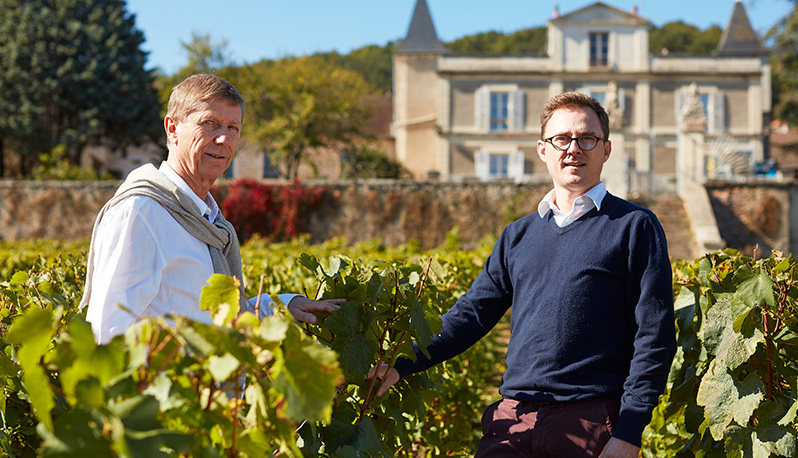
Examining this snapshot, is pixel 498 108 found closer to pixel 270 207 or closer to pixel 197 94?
pixel 270 207

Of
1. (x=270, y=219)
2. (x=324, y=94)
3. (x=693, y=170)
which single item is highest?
(x=324, y=94)

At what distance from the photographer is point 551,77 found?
3023cm

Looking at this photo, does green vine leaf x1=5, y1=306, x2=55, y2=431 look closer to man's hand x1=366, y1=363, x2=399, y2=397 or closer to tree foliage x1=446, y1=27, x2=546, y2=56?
man's hand x1=366, y1=363, x2=399, y2=397

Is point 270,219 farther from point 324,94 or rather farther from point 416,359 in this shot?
point 416,359

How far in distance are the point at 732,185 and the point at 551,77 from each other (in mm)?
10825

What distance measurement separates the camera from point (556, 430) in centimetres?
226

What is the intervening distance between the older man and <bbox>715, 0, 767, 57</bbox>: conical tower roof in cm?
3358

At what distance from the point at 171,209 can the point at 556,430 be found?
1.38 metres

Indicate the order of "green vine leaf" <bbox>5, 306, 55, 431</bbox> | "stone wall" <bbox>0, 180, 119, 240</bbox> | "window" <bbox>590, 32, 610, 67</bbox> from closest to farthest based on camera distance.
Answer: "green vine leaf" <bbox>5, 306, 55, 431</bbox>
"stone wall" <bbox>0, 180, 119, 240</bbox>
"window" <bbox>590, 32, 610, 67</bbox>

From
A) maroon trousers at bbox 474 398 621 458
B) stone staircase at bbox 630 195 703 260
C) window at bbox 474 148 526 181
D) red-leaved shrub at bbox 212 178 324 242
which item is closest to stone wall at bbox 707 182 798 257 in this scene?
stone staircase at bbox 630 195 703 260

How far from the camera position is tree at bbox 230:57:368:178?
29.1m

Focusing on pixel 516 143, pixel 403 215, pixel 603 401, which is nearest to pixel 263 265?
pixel 603 401

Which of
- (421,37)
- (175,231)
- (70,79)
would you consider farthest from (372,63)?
(175,231)

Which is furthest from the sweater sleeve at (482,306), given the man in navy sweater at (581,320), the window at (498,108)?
the window at (498,108)
